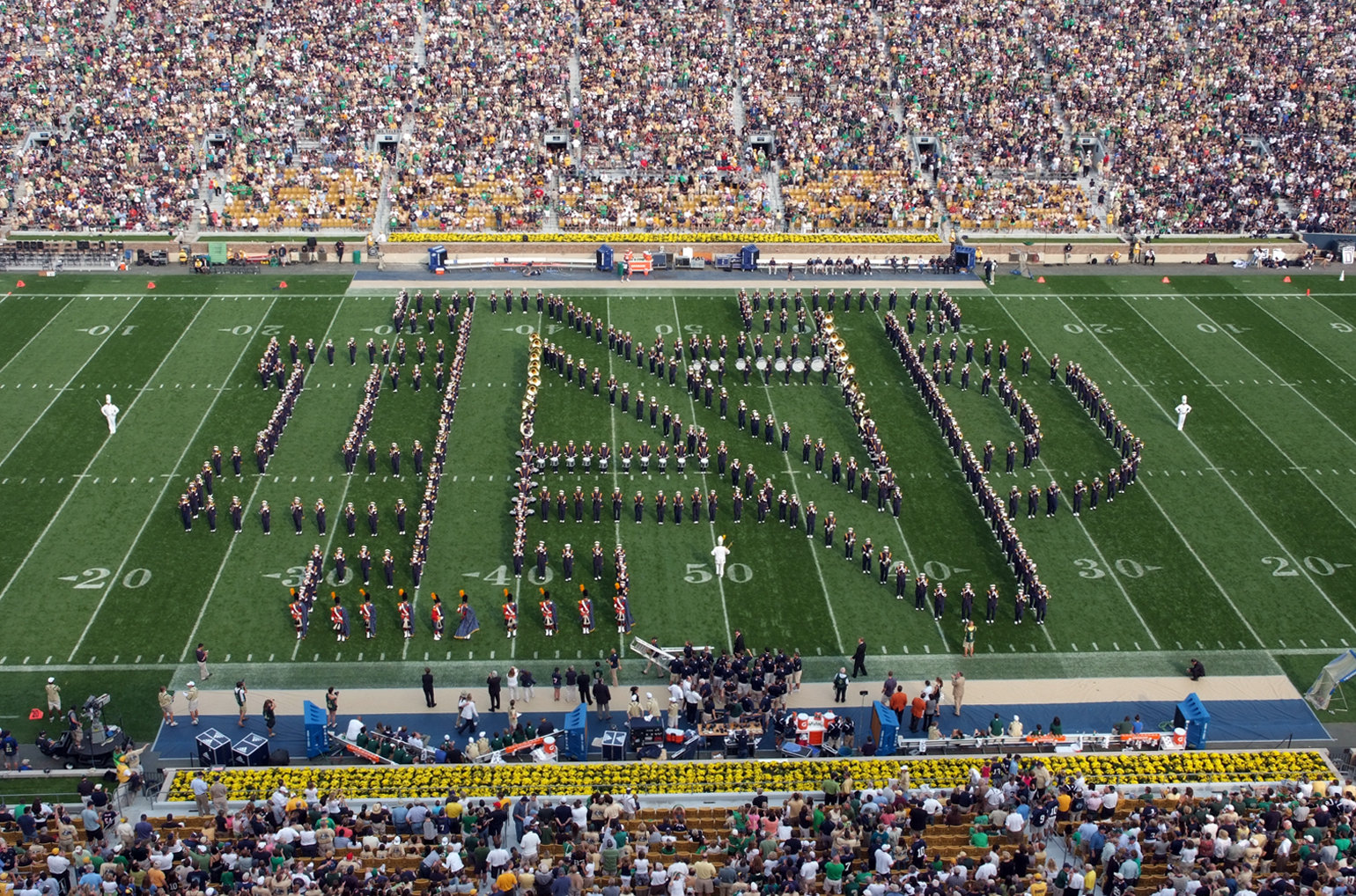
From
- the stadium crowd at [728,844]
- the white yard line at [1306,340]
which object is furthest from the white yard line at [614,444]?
the white yard line at [1306,340]

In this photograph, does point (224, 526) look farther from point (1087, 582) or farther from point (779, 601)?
point (1087, 582)

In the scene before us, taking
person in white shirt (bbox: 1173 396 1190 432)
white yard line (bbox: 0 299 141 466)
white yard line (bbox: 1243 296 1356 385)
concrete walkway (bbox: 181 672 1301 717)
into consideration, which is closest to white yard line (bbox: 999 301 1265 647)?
concrete walkway (bbox: 181 672 1301 717)

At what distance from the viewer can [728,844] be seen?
61.8 feet

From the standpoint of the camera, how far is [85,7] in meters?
55.3

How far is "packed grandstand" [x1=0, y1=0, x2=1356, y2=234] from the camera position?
48.4 m

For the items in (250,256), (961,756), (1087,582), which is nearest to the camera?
(961,756)

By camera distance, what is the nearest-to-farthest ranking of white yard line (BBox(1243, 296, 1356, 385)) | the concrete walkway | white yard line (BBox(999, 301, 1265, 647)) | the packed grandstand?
the concrete walkway
white yard line (BBox(999, 301, 1265, 647))
white yard line (BBox(1243, 296, 1356, 385))
the packed grandstand

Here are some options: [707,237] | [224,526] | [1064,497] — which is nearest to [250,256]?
[707,237]

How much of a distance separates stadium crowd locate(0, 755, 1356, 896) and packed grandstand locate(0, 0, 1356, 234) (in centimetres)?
3022

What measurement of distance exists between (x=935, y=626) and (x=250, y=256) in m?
27.5

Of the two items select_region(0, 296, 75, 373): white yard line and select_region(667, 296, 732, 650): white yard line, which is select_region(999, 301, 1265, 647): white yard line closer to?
select_region(667, 296, 732, 650): white yard line

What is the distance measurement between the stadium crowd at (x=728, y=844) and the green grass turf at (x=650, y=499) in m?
5.36

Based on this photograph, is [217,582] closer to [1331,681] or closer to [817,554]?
[817,554]

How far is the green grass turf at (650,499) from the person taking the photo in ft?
86.7
